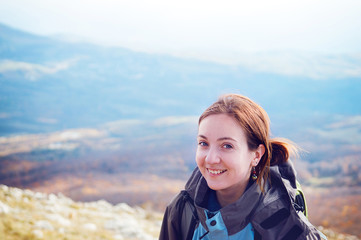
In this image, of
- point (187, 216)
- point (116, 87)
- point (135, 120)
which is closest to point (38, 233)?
Answer: point (187, 216)

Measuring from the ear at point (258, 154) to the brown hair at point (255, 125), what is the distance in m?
0.03

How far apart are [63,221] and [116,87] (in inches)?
1917

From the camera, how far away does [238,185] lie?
2.31 metres

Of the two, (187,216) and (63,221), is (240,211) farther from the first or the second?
(63,221)

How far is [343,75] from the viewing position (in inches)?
1977

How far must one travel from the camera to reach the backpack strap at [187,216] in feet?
7.23

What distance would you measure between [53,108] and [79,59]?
78.1ft

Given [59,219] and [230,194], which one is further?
[59,219]

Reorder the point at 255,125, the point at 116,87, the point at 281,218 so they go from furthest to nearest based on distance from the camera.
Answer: the point at 116,87
the point at 255,125
the point at 281,218

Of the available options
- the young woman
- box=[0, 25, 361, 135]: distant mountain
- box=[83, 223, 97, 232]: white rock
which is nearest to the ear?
the young woman

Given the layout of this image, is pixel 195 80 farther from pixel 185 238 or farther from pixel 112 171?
pixel 185 238

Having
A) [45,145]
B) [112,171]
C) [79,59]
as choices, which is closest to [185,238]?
[112,171]

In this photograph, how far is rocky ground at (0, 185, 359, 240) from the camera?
468cm

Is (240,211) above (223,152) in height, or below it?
below
